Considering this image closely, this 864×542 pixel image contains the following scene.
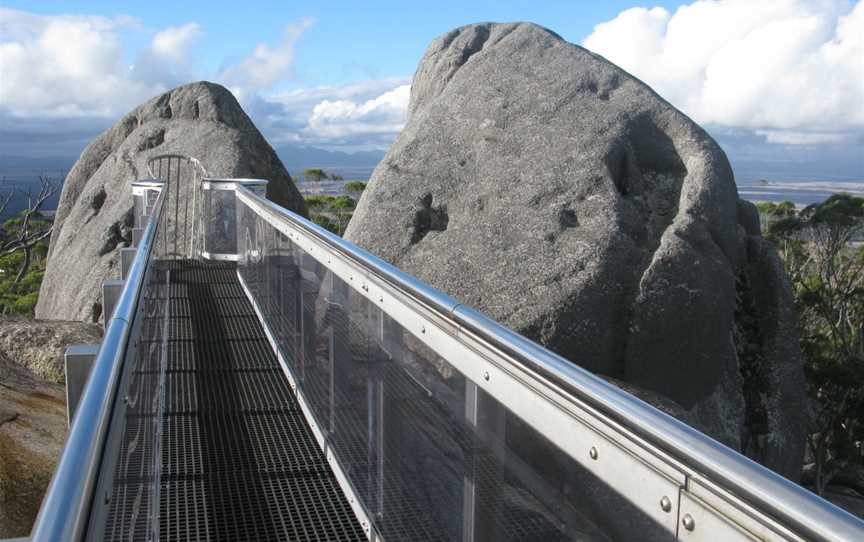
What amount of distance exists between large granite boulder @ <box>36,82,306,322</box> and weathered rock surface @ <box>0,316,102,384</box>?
196 inches

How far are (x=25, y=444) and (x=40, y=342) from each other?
4.23 metres

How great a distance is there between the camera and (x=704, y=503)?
1.40 meters

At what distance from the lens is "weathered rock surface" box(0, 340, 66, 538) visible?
4605 millimetres

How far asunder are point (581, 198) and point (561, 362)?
8809 millimetres

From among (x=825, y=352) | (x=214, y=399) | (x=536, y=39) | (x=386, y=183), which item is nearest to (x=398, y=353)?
(x=214, y=399)

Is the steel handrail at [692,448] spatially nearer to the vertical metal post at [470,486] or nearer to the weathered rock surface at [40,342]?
the vertical metal post at [470,486]

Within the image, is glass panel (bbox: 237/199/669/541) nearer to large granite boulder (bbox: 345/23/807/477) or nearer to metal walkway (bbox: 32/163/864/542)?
metal walkway (bbox: 32/163/864/542)

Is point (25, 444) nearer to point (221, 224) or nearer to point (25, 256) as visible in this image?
point (221, 224)

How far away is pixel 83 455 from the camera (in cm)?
132

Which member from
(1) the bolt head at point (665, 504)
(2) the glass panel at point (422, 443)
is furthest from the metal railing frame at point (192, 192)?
(1) the bolt head at point (665, 504)

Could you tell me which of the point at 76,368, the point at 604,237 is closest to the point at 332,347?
Answer: the point at 76,368

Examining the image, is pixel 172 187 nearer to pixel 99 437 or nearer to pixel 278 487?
pixel 278 487

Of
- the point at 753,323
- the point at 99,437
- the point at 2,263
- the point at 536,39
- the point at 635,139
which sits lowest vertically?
the point at 2,263

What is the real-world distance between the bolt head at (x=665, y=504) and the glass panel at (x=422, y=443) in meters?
0.07
